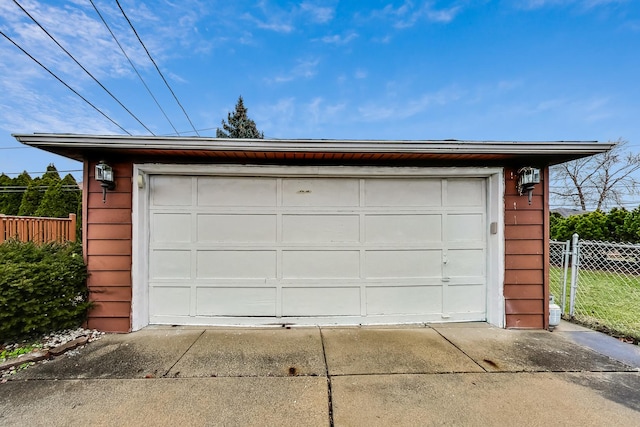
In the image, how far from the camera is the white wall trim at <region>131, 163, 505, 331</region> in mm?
3354

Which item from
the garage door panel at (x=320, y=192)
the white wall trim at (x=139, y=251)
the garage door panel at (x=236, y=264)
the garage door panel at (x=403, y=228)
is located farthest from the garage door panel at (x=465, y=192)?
the white wall trim at (x=139, y=251)

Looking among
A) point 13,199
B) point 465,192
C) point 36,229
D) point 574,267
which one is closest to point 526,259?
point 574,267

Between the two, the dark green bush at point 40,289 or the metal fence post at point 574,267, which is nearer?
the dark green bush at point 40,289

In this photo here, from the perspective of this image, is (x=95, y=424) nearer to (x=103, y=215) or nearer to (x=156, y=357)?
(x=156, y=357)

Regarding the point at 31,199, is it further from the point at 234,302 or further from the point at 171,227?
the point at 234,302

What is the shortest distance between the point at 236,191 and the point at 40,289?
216 cm

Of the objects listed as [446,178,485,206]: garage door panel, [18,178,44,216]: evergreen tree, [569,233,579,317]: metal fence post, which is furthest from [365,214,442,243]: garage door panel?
[18,178,44,216]: evergreen tree

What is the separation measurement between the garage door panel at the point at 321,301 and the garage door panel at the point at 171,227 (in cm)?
142

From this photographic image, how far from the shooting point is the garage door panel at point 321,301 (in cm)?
356

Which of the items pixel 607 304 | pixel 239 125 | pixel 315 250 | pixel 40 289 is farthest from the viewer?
pixel 239 125

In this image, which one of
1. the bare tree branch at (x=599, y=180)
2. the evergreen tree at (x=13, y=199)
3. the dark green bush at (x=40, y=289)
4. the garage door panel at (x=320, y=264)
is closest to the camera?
the dark green bush at (x=40, y=289)

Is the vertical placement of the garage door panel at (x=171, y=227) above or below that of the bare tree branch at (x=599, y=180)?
below

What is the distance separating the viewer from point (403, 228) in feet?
12.0

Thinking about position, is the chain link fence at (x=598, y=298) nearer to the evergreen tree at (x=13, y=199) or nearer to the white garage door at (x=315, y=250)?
the white garage door at (x=315, y=250)
